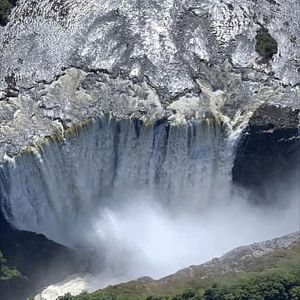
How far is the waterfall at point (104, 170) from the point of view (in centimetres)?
4447

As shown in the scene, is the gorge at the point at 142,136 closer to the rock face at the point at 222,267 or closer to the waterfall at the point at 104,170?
the waterfall at the point at 104,170

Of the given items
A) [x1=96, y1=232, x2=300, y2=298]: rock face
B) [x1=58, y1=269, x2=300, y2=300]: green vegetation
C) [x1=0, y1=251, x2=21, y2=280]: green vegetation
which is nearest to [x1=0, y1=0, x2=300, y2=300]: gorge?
[x1=0, y1=251, x2=21, y2=280]: green vegetation

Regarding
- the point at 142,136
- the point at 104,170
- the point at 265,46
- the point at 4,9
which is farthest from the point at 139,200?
the point at 4,9

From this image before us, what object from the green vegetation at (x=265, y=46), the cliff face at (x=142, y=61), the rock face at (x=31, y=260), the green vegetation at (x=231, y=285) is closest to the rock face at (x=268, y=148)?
the cliff face at (x=142, y=61)

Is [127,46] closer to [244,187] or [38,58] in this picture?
[38,58]

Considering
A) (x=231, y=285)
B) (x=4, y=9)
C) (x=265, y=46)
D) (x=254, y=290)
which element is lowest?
(x=254, y=290)

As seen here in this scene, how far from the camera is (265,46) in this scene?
4828 cm

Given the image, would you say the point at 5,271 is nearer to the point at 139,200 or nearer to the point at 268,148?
the point at 139,200

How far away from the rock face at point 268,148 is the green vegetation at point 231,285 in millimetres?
5215

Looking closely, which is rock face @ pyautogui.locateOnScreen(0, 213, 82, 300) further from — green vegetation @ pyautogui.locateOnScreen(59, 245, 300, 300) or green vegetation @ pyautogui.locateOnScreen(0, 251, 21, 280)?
green vegetation @ pyautogui.locateOnScreen(59, 245, 300, 300)

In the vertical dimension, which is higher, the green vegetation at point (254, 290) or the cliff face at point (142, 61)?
the cliff face at point (142, 61)

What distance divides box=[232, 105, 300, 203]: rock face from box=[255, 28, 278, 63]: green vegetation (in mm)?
3845

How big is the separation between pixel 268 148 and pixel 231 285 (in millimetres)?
8966

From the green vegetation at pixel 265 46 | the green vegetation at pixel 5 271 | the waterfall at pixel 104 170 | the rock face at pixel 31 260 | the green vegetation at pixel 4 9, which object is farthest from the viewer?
the green vegetation at pixel 4 9
